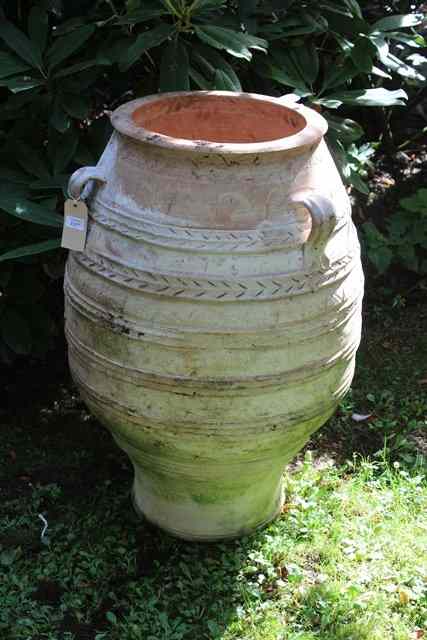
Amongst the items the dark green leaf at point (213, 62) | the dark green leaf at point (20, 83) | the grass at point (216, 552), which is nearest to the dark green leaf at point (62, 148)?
the dark green leaf at point (20, 83)

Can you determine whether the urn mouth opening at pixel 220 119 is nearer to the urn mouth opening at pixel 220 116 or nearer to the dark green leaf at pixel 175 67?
the urn mouth opening at pixel 220 116

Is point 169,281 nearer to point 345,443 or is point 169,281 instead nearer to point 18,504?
point 18,504

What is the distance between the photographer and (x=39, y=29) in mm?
2803

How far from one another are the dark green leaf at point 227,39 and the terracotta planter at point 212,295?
30cm

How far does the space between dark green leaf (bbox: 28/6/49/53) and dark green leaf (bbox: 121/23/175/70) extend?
297 mm

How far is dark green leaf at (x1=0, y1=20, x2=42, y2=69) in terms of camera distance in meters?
2.77

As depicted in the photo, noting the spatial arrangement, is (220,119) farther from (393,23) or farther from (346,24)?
(393,23)

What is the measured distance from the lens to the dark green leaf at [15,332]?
10.1ft

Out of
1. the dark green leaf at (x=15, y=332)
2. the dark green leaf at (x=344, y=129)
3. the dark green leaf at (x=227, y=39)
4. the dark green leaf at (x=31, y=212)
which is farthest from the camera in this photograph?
the dark green leaf at (x=344, y=129)

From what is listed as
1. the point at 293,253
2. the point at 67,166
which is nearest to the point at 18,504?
the point at 67,166

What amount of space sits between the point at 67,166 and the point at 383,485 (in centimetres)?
154

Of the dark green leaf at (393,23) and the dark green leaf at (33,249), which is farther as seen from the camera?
the dark green leaf at (393,23)

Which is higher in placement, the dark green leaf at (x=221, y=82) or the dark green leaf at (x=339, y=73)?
the dark green leaf at (x=221, y=82)

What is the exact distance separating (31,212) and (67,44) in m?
0.53
